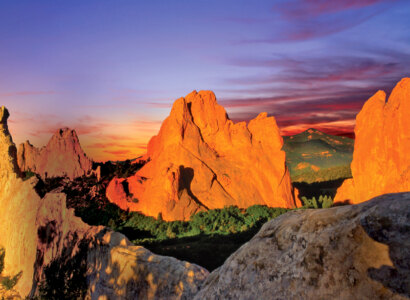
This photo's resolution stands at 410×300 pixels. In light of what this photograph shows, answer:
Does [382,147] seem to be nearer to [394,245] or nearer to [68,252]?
[68,252]

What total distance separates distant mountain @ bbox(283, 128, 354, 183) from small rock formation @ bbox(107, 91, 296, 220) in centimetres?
8485

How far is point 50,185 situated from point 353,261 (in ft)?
128

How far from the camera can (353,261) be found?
2703 millimetres

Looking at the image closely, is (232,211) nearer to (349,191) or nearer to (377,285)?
(349,191)

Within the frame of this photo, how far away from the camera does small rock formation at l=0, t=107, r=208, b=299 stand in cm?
850

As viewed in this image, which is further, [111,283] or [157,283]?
[111,283]

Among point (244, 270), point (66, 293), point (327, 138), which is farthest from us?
point (327, 138)

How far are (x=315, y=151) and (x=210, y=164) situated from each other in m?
119

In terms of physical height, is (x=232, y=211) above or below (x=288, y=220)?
below

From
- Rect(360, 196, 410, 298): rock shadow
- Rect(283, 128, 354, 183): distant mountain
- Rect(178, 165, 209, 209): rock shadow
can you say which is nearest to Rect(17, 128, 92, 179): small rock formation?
Rect(178, 165, 209, 209): rock shadow

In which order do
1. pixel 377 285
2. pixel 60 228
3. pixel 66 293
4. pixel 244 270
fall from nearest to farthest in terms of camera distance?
1. pixel 377 285
2. pixel 244 270
3. pixel 66 293
4. pixel 60 228

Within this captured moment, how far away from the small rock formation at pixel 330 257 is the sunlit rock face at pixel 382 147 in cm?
2200

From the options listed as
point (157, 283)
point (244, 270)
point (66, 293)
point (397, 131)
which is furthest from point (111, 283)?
point (397, 131)

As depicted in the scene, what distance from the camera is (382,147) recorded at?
80.1 feet
